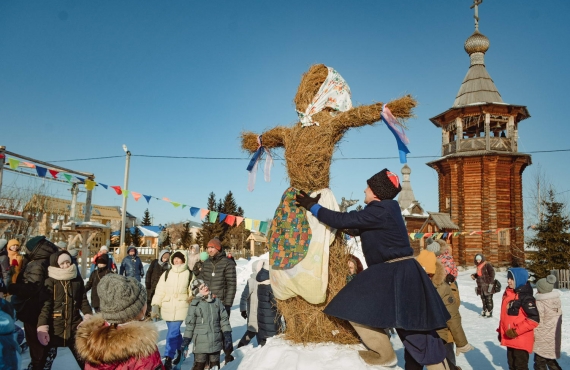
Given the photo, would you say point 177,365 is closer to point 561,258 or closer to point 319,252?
point 319,252

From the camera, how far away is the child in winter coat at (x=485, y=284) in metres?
10.7

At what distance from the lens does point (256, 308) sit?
287 inches

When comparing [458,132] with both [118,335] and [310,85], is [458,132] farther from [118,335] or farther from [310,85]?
[118,335]

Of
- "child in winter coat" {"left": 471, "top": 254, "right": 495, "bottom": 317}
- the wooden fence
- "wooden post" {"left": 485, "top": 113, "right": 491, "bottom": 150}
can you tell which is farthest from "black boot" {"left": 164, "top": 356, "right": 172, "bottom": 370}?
"wooden post" {"left": 485, "top": 113, "right": 491, "bottom": 150}

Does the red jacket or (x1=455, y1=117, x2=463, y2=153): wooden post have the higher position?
(x1=455, y1=117, x2=463, y2=153): wooden post

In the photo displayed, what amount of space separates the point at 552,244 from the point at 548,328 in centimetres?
1552

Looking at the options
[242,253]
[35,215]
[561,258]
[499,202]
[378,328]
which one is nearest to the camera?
[378,328]

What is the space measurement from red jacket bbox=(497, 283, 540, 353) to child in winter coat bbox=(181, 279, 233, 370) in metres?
3.44

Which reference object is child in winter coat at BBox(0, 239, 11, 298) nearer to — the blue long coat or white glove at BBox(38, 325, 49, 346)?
white glove at BBox(38, 325, 49, 346)

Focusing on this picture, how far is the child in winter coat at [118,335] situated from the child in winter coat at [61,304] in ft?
8.45

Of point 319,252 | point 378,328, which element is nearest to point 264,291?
point 319,252

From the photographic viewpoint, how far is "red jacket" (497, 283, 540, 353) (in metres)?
4.73

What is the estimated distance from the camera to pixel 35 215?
2317cm

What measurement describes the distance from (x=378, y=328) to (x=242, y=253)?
3472cm
